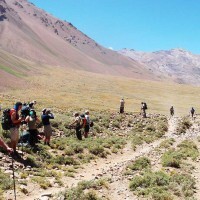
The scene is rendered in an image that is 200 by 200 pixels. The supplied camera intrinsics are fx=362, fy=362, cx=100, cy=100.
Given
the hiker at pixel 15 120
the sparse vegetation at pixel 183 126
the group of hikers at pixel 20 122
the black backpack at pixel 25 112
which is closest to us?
the hiker at pixel 15 120

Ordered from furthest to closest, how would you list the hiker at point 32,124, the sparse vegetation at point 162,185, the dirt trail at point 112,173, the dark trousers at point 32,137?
the dark trousers at point 32,137 < the hiker at point 32,124 < the dirt trail at point 112,173 < the sparse vegetation at point 162,185

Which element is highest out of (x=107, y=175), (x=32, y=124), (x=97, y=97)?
(x=97, y=97)

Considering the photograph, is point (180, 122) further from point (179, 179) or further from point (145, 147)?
point (179, 179)

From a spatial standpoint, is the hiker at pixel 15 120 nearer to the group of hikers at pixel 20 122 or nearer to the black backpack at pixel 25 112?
the group of hikers at pixel 20 122

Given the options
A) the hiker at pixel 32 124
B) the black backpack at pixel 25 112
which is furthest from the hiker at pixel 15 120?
the black backpack at pixel 25 112

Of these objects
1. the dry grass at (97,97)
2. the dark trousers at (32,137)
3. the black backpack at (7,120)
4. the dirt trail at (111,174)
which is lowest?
the dirt trail at (111,174)

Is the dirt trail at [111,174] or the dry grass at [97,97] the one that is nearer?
the dirt trail at [111,174]

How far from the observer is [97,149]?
2231 cm

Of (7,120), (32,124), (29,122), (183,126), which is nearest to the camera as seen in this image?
(7,120)

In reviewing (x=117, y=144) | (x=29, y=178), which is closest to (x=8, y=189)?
(x=29, y=178)

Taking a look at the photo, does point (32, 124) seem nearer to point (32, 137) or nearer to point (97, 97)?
point (32, 137)

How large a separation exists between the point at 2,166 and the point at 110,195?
512cm

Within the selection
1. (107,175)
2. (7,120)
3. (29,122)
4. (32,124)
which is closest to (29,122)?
(29,122)

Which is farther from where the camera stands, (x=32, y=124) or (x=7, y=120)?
(x=32, y=124)
